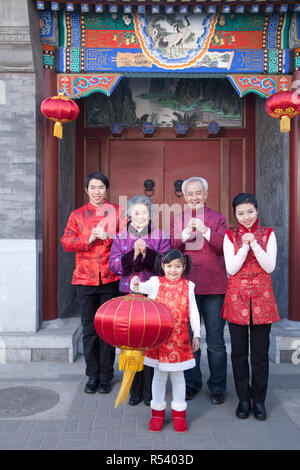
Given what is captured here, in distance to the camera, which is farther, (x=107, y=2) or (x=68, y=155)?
(x=68, y=155)

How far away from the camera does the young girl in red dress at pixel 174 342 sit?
9.16 ft

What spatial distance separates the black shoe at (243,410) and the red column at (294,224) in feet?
6.19

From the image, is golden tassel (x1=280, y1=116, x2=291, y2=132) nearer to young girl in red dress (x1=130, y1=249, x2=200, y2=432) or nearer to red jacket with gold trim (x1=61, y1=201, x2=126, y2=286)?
red jacket with gold trim (x1=61, y1=201, x2=126, y2=286)

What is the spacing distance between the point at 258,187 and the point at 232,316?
347 centimetres

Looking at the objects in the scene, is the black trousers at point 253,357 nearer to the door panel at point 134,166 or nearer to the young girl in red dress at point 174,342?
the young girl in red dress at point 174,342

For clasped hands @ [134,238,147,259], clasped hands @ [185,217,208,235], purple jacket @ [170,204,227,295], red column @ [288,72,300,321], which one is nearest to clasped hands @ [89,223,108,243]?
clasped hands @ [134,238,147,259]

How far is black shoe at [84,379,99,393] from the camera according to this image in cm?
354

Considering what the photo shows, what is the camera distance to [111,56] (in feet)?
15.2

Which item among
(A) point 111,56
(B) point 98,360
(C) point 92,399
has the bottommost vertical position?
(C) point 92,399

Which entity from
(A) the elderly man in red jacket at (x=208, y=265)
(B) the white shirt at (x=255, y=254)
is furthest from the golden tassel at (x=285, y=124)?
(B) the white shirt at (x=255, y=254)

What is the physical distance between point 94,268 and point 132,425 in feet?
4.16

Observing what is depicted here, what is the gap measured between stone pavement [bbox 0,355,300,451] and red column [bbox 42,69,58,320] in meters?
1.10

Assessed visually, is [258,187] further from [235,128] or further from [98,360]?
[98,360]

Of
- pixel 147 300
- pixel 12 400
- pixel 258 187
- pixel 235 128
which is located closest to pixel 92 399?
pixel 12 400
